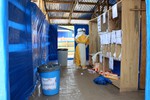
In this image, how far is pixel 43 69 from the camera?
283cm

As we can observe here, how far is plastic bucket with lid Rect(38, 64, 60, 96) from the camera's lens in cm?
284

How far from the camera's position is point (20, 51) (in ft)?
7.47

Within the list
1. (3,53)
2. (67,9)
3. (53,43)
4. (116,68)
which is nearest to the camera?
(3,53)

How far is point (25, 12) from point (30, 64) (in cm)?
96

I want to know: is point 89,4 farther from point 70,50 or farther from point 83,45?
point 70,50

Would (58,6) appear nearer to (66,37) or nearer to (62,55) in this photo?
(66,37)

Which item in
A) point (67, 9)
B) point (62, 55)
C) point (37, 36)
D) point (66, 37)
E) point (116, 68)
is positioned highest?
point (67, 9)

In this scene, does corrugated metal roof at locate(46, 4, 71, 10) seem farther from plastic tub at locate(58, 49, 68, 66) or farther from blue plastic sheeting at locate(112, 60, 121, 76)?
blue plastic sheeting at locate(112, 60, 121, 76)

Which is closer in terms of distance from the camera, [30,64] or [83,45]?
[30,64]

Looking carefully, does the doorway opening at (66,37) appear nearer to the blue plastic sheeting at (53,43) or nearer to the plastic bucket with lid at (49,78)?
the blue plastic sheeting at (53,43)

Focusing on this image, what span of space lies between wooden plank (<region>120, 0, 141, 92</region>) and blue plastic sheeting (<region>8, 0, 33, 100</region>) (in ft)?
6.39

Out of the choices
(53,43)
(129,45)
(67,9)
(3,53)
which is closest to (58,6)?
(67,9)

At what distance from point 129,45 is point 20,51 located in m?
2.22

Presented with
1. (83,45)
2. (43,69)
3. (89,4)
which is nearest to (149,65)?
(43,69)
